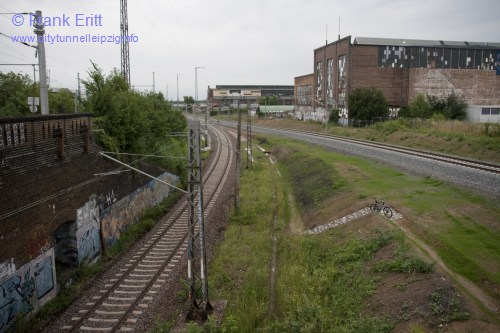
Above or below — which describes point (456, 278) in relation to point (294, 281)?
above

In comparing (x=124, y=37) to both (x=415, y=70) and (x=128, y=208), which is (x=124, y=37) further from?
(x=415, y=70)

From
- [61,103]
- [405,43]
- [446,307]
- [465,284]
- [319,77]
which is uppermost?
[405,43]

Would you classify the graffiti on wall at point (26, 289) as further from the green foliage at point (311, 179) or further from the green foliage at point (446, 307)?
the green foliage at point (311, 179)

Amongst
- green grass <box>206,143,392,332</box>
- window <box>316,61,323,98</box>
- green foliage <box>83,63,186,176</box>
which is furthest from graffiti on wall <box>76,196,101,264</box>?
window <box>316,61,323,98</box>

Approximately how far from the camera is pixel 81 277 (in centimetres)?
1675

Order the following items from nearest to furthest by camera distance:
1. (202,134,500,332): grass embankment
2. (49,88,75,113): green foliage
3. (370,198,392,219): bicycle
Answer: (202,134,500,332): grass embankment → (370,198,392,219): bicycle → (49,88,75,113): green foliage

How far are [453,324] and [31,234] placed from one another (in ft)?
43.5

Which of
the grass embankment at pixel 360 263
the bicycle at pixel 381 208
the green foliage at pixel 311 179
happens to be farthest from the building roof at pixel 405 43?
the bicycle at pixel 381 208

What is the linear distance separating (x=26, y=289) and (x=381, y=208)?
15699 millimetres

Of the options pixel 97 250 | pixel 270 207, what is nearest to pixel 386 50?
pixel 270 207

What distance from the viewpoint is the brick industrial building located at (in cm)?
7294

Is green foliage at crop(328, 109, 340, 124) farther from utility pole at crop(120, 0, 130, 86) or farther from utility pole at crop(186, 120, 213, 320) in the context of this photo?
utility pole at crop(186, 120, 213, 320)

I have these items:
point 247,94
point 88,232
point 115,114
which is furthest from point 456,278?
point 247,94

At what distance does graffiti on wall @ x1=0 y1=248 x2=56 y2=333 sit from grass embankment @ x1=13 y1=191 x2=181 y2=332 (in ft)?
1.02
